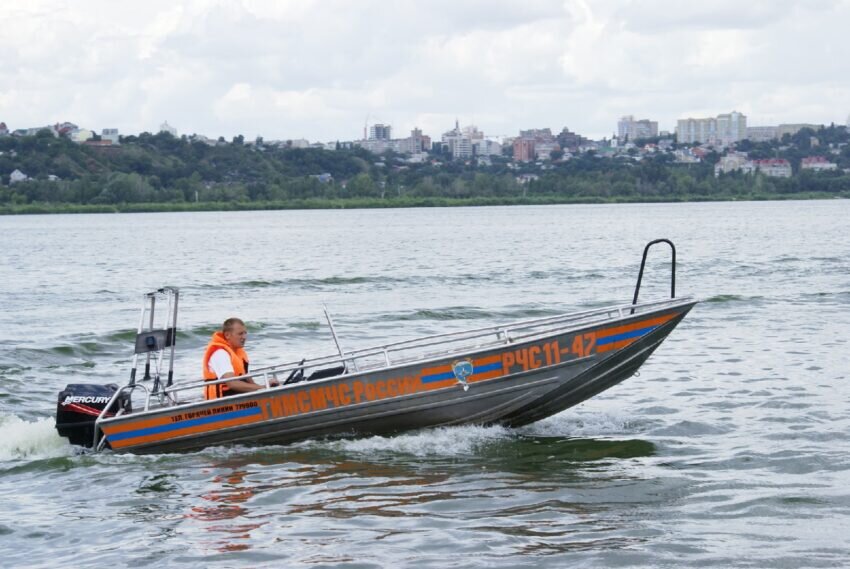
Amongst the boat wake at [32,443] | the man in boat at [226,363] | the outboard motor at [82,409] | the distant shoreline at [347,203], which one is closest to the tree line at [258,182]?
the distant shoreline at [347,203]

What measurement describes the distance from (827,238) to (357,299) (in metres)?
41.3

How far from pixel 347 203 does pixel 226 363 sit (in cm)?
15600

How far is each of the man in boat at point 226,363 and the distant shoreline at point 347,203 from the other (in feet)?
459

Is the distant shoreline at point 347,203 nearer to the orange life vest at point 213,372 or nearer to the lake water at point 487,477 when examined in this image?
the lake water at point 487,477

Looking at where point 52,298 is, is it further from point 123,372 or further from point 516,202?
point 516,202

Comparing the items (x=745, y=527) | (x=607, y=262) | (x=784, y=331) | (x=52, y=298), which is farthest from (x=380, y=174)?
(x=745, y=527)

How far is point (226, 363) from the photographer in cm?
1343

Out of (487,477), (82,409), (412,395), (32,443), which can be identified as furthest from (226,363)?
(487,477)

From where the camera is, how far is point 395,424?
13477mm

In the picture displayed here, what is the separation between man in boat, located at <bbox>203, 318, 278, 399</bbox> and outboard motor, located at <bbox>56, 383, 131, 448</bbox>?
1.01 m

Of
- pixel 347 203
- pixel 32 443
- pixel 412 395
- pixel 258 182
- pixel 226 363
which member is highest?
pixel 258 182

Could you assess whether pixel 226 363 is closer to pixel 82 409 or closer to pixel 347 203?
pixel 82 409

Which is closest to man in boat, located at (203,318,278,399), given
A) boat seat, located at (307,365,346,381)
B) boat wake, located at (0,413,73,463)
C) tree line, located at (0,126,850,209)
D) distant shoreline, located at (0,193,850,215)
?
boat seat, located at (307,365,346,381)

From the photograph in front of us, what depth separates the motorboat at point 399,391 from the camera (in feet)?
43.4
